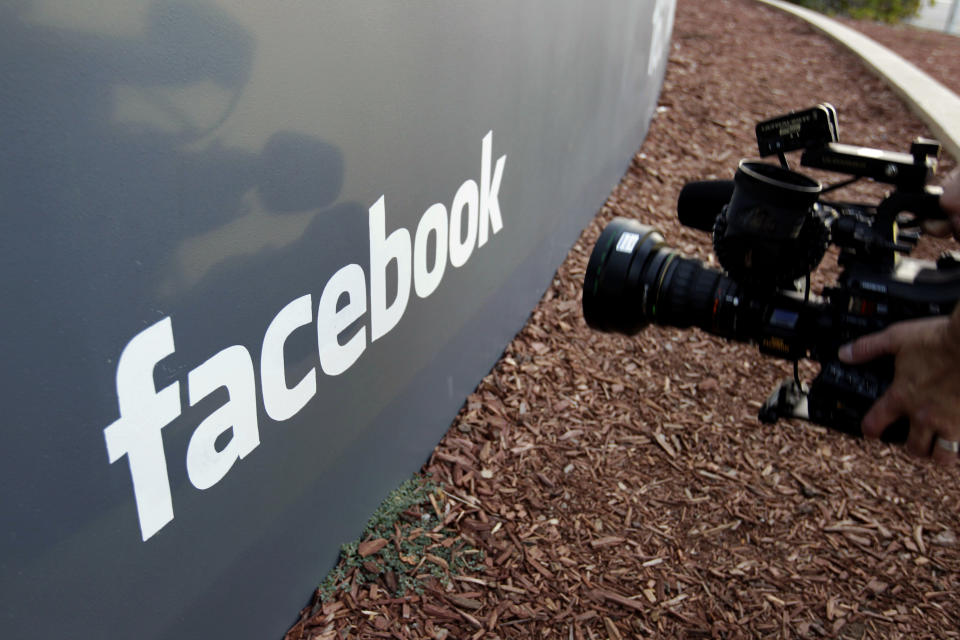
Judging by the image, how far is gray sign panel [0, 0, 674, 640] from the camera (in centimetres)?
124

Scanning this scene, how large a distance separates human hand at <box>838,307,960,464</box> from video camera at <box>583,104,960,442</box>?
52mm

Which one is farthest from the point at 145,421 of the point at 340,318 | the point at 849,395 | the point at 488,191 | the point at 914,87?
the point at 914,87

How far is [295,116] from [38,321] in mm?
713

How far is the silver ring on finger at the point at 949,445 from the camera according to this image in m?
1.65

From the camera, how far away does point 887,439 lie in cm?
182

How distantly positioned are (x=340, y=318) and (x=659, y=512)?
145 centimetres

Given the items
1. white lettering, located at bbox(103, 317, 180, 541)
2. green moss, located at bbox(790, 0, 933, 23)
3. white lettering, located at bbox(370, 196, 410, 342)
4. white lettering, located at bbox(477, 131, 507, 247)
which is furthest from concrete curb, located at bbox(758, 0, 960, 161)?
white lettering, located at bbox(103, 317, 180, 541)

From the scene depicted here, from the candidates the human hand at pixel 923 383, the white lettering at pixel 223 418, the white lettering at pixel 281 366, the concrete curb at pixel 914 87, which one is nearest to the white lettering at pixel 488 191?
the white lettering at pixel 281 366

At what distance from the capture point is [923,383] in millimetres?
1656

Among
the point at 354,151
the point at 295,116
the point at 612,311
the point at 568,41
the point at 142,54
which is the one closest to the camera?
the point at 142,54

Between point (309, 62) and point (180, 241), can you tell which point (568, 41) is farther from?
point (180, 241)

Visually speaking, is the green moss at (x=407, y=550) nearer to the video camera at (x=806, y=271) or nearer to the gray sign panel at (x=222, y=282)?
the gray sign panel at (x=222, y=282)

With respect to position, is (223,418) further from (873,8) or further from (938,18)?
(938,18)

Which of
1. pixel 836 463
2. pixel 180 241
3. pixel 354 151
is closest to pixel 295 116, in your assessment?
pixel 354 151
